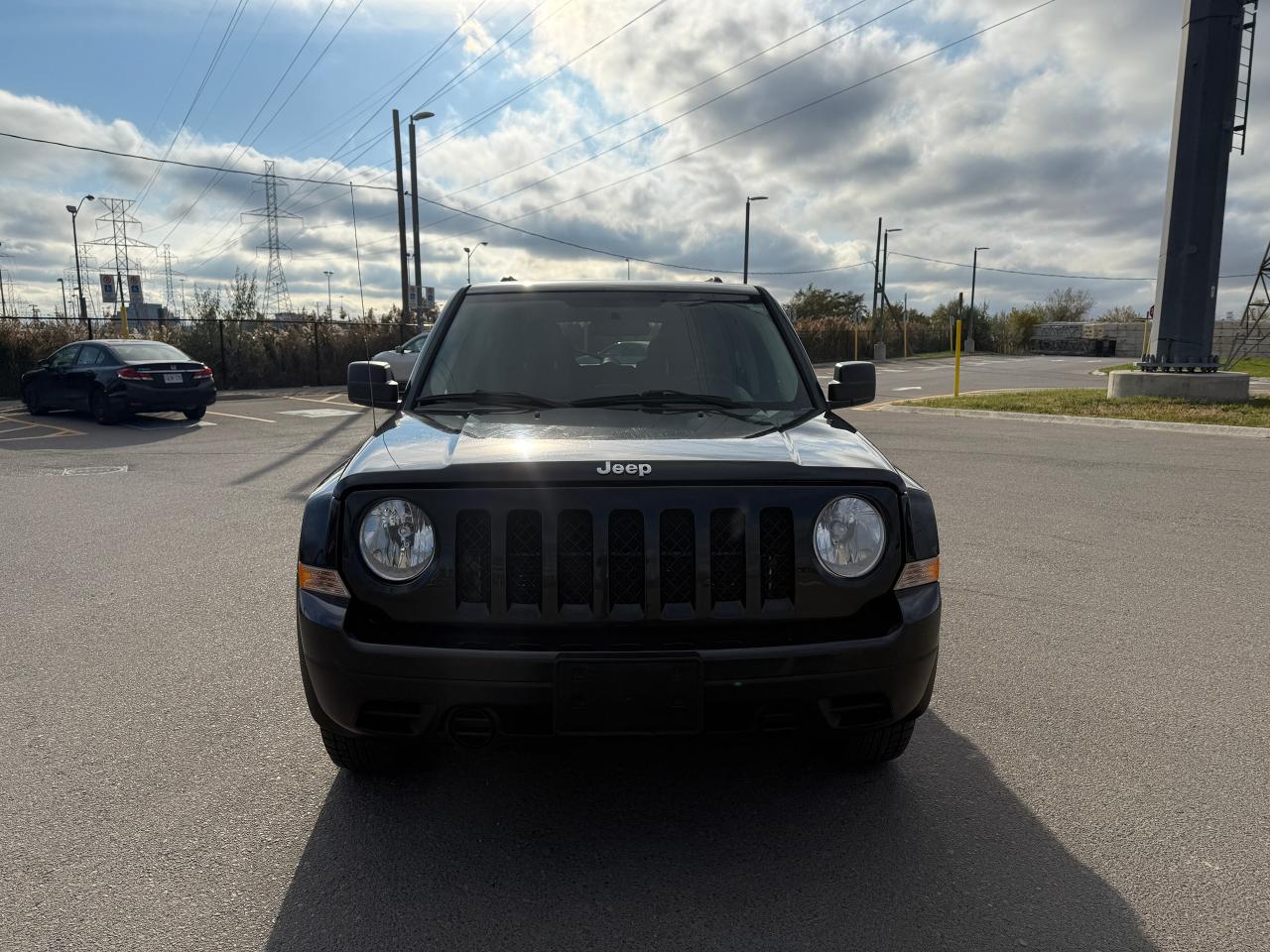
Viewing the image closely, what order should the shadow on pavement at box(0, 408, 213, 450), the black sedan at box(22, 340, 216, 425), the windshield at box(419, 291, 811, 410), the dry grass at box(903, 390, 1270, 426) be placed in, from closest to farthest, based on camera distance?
the windshield at box(419, 291, 811, 410) < the shadow on pavement at box(0, 408, 213, 450) < the dry grass at box(903, 390, 1270, 426) < the black sedan at box(22, 340, 216, 425)

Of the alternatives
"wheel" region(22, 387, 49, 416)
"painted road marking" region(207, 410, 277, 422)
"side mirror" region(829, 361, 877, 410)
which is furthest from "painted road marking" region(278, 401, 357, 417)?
"side mirror" region(829, 361, 877, 410)

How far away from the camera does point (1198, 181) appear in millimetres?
16219

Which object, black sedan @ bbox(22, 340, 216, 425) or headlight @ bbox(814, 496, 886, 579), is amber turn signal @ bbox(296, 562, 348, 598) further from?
black sedan @ bbox(22, 340, 216, 425)

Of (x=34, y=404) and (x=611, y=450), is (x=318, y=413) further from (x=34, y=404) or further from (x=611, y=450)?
(x=611, y=450)

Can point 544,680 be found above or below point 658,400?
below

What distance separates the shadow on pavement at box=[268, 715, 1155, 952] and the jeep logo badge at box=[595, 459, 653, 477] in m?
1.12

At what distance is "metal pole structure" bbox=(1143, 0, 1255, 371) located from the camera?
52.0 feet

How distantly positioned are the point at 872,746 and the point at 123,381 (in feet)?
52.0

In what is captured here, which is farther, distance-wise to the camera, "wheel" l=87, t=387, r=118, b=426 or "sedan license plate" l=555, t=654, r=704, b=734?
"wheel" l=87, t=387, r=118, b=426

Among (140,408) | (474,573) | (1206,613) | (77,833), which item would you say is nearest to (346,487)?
(474,573)

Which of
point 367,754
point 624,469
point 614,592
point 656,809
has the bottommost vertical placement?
point 656,809

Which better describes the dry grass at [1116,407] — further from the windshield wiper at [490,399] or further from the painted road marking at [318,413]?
the windshield wiper at [490,399]

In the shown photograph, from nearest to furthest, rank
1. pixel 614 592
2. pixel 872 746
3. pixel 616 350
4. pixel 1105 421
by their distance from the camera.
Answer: pixel 614 592 → pixel 872 746 → pixel 616 350 → pixel 1105 421

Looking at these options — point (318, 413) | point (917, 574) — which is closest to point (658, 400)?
point (917, 574)
